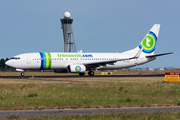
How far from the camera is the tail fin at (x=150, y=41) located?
2394 inches

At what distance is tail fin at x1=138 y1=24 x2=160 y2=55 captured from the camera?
60.8m

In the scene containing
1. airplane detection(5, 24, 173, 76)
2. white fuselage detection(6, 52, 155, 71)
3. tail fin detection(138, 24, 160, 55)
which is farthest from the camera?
tail fin detection(138, 24, 160, 55)

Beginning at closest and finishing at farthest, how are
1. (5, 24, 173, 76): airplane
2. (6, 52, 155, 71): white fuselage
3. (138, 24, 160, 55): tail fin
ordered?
(6, 52, 155, 71): white fuselage → (5, 24, 173, 76): airplane → (138, 24, 160, 55): tail fin

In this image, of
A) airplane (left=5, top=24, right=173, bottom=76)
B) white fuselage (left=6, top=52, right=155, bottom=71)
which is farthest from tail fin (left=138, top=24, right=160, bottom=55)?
white fuselage (left=6, top=52, right=155, bottom=71)

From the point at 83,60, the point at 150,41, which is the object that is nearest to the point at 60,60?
the point at 83,60

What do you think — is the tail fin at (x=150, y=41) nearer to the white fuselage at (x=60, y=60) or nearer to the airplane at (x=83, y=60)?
the airplane at (x=83, y=60)

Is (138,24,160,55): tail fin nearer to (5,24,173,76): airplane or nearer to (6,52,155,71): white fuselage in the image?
(5,24,173,76): airplane

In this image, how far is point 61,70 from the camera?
179 ft

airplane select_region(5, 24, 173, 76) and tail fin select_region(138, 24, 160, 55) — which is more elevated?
tail fin select_region(138, 24, 160, 55)

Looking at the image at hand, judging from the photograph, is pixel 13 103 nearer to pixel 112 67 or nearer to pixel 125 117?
pixel 125 117

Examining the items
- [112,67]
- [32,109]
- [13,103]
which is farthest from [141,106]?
[112,67]

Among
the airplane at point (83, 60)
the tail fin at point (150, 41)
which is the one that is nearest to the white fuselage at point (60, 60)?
the airplane at point (83, 60)

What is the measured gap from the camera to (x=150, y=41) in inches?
2421

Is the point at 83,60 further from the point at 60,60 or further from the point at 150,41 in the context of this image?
the point at 150,41
